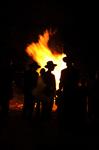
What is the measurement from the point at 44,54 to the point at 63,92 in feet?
19.8

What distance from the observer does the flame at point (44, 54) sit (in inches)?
615

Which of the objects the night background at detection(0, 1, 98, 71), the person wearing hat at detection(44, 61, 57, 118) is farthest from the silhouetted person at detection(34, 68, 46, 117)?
the night background at detection(0, 1, 98, 71)

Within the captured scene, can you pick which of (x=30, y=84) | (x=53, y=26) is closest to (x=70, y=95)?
(x=30, y=84)

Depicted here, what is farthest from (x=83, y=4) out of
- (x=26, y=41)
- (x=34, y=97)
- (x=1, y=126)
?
(x=1, y=126)

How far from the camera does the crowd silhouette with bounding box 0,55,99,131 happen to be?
34.0ft

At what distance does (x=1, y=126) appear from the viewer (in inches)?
399

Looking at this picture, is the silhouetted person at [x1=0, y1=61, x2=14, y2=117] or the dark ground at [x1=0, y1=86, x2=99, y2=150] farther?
the silhouetted person at [x1=0, y1=61, x2=14, y2=117]

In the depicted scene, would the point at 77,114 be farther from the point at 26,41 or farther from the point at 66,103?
the point at 26,41

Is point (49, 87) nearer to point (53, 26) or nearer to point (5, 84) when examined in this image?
point (5, 84)

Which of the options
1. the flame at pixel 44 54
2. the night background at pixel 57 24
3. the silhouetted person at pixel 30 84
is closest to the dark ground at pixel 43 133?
the silhouetted person at pixel 30 84

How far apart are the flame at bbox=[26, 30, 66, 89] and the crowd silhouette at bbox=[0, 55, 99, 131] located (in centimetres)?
389

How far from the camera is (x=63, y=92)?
10492 mm

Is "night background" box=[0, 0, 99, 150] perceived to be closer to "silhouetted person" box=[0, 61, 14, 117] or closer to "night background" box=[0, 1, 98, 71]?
"night background" box=[0, 1, 98, 71]

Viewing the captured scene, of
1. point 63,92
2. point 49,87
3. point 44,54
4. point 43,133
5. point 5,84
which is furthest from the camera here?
point 44,54
